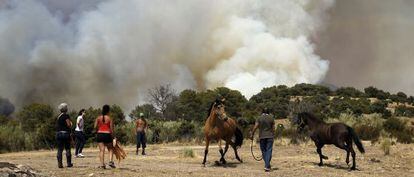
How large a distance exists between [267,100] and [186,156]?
5096 centimetres

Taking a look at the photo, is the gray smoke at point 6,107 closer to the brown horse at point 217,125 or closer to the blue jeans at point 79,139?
the blue jeans at point 79,139

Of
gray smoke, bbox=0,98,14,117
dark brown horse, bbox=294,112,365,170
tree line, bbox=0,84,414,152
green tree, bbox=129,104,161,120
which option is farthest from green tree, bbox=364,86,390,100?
dark brown horse, bbox=294,112,365,170

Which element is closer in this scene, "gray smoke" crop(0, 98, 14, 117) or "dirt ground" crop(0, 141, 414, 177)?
"dirt ground" crop(0, 141, 414, 177)

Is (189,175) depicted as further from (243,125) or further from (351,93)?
(351,93)

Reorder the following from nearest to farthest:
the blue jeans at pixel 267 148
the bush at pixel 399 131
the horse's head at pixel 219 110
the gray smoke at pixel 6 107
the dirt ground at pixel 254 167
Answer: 1. the dirt ground at pixel 254 167
2. the blue jeans at pixel 267 148
3. the horse's head at pixel 219 110
4. the bush at pixel 399 131
5. the gray smoke at pixel 6 107

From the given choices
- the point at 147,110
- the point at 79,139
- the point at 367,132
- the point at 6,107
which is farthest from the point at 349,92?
the point at 79,139

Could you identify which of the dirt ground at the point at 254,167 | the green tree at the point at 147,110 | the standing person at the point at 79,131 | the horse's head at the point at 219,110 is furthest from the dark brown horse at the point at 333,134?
the green tree at the point at 147,110

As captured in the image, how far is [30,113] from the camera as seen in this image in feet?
160

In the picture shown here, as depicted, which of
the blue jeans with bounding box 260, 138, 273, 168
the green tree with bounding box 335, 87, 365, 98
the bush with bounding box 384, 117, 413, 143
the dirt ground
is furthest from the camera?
the green tree with bounding box 335, 87, 365, 98

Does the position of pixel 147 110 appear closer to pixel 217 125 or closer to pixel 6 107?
pixel 6 107

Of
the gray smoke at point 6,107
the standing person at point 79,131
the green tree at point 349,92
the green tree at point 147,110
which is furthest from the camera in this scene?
the green tree at point 349,92

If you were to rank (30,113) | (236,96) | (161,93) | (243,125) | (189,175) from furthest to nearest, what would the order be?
(236,96) → (161,93) → (30,113) → (243,125) → (189,175)

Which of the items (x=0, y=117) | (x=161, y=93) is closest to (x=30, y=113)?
(x=0, y=117)

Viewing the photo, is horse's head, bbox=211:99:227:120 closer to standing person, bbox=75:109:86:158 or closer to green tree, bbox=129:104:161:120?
standing person, bbox=75:109:86:158
